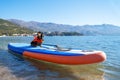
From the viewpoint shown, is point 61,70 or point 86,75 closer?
point 86,75

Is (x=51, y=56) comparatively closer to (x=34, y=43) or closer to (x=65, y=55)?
(x=65, y=55)

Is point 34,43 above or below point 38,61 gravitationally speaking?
above

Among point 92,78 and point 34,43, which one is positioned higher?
point 34,43

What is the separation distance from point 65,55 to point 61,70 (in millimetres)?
1062

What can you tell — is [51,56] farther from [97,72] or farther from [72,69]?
[97,72]

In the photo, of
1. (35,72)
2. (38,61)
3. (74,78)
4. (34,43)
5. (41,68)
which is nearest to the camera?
(74,78)

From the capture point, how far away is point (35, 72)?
12.7m

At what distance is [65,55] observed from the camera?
13.2 meters

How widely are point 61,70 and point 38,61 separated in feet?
11.2

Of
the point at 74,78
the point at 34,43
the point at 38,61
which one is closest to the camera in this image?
the point at 74,78

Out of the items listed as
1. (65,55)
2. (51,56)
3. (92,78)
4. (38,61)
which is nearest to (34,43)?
(38,61)

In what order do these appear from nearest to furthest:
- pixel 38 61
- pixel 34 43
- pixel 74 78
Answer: pixel 74 78
pixel 38 61
pixel 34 43

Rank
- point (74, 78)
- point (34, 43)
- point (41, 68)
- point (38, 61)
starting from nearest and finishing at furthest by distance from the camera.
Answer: point (74, 78), point (41, 68), point (38, 61), point (34, 43)

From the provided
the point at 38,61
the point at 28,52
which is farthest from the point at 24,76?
the point at 28,52
